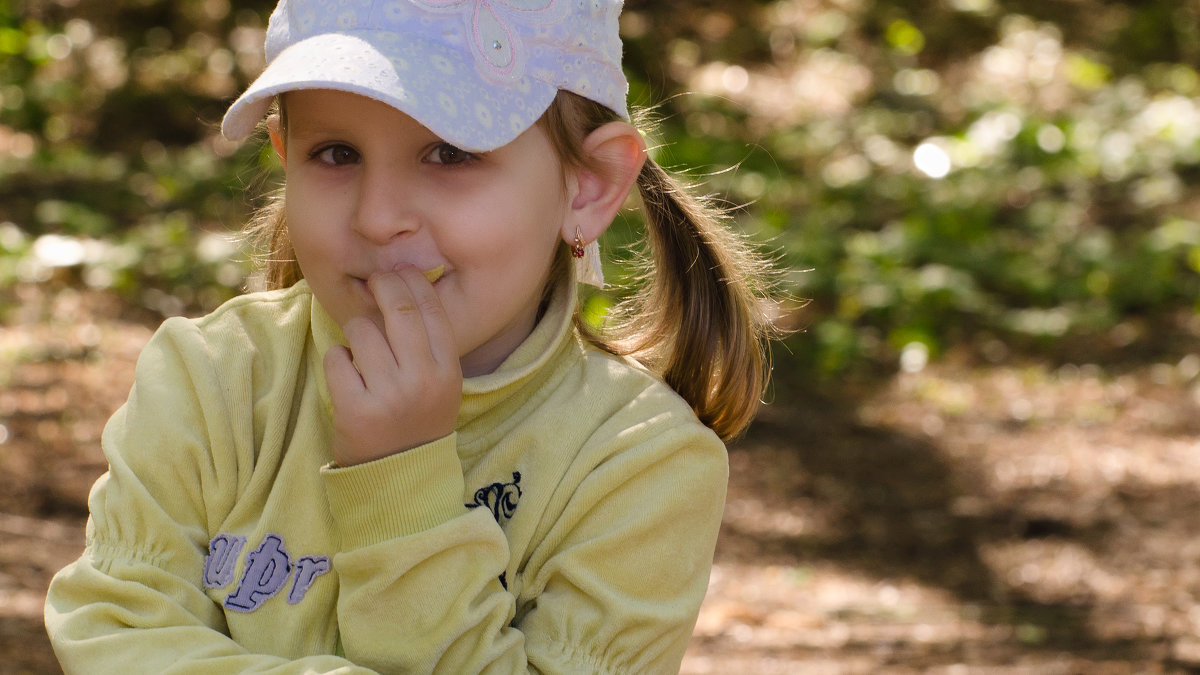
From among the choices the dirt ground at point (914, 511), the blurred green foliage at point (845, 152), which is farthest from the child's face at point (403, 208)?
the blurred green foliage at point (845, 152)

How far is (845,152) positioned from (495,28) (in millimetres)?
7278

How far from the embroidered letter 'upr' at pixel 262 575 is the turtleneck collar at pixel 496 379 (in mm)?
203

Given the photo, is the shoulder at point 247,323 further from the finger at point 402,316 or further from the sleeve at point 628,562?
the sleeve at point 628,562

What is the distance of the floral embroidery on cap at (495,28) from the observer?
5.47 ft

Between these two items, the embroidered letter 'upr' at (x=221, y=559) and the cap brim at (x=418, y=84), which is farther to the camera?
the embroidered letter 'upr' at (x=221, y=559)

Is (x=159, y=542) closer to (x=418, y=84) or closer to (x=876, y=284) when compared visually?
(x=418, y=84)

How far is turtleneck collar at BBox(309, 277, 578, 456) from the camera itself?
1.81m

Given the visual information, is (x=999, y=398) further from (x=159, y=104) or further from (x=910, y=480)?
(x=159, y=104)

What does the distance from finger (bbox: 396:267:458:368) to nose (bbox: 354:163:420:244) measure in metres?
0.05

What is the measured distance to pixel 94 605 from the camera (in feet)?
5.45

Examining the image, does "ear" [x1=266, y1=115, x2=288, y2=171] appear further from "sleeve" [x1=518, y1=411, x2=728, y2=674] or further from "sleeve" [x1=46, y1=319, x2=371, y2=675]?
"sleeve" [x1=518, y1=411, x2=728, y2=674]

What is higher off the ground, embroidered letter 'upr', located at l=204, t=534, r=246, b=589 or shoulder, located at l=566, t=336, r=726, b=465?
shoulder, located at l=566, t=336, r=726, b=465

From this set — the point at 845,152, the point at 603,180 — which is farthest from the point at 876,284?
the point at 603,180

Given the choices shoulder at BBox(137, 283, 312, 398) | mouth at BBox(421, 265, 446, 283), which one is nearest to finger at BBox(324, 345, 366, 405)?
mouth at BBox(421, 265, 446, 283)
